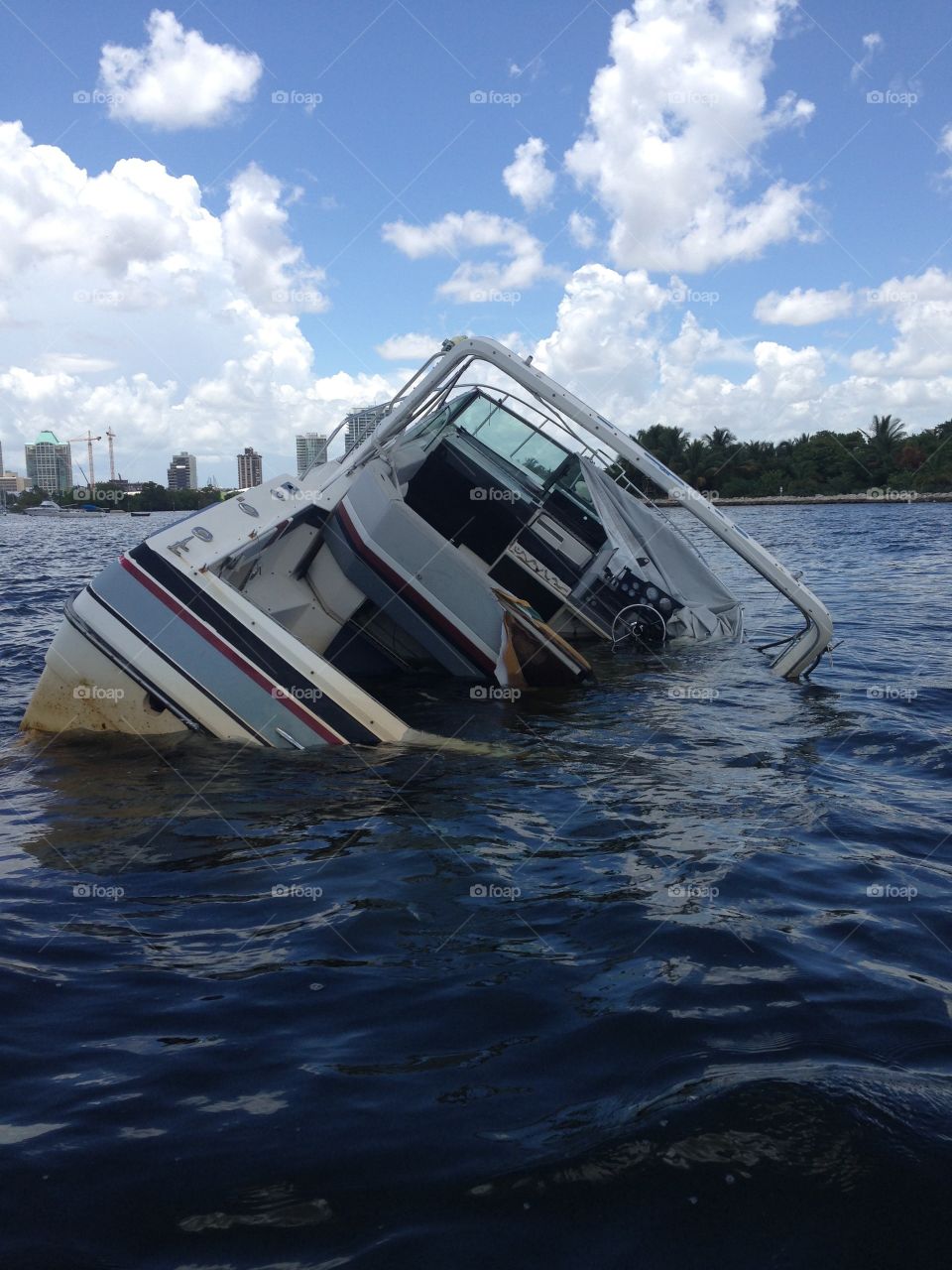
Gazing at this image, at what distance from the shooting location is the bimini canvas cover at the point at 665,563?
10.7 meters

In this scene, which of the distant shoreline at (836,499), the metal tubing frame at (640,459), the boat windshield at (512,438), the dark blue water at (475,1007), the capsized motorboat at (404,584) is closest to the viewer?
the dark blue water at (475,1007)

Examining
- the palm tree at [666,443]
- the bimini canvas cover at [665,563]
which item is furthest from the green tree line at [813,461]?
the bimini canvas cover at [665,563]

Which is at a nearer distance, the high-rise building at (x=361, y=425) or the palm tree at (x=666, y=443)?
the high-rise building at (x=361, y=425)

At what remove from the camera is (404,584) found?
355 inches

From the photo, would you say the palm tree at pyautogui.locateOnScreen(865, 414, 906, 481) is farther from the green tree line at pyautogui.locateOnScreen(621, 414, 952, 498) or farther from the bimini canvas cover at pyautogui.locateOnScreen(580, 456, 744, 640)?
the bimini canvas cover at pyautogui.locateOnScreen(580, 456, 744, 640)

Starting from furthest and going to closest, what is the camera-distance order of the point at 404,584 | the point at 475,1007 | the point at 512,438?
the point at 512,438, the point at 404,584, the point at 475,1007

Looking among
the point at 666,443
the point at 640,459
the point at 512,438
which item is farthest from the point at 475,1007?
the point at 666,443

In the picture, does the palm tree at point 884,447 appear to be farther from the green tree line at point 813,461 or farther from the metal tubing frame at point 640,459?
the metal tubing frame at point 640,459

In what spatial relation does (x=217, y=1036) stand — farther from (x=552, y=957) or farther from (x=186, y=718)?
(x=186, y=718)

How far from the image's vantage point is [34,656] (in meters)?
11.4

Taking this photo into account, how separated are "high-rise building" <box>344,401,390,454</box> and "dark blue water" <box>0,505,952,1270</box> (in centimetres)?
484

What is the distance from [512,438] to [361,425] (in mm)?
1721

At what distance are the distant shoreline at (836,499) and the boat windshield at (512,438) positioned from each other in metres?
64.4

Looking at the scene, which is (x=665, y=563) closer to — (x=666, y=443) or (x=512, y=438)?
(x=512, y=438)
